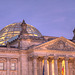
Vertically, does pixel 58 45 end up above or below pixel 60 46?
above

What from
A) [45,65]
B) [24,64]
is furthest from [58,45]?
[24,64]

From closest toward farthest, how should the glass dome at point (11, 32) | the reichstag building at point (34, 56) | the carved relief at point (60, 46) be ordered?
1. the reichstag building at point (34, 56)
2. the carved relief at point (60, 46)
3. the glass dome at point (11, 32)

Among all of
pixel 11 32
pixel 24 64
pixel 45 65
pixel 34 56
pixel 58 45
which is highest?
pixel 11 32

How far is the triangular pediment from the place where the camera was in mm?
73500

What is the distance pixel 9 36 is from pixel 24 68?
91.3 ft

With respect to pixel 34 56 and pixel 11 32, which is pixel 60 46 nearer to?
pixel 34 56

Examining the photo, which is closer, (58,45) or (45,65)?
(45,65)

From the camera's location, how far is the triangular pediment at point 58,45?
241 feet

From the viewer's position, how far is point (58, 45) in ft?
246

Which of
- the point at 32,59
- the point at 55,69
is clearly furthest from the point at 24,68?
the point at 55,69

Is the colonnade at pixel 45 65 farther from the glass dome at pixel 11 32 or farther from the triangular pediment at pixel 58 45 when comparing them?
the glass dome at pixel 11 32

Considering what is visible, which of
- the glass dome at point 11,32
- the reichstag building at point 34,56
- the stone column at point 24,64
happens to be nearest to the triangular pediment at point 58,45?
the reichstag building at point 34,56

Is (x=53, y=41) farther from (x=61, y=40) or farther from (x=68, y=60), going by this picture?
(x=68, y=60)

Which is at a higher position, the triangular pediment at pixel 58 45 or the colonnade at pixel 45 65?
the triangular pediment at pixel 58 45
